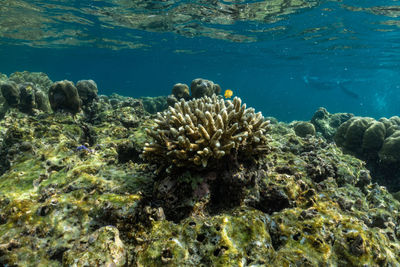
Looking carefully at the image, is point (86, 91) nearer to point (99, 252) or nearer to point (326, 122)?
point (99, 252)

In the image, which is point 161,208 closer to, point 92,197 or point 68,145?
point 92,197

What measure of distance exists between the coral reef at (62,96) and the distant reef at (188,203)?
2.75 meters

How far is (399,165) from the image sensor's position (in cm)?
754

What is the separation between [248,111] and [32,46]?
49068 millimetres

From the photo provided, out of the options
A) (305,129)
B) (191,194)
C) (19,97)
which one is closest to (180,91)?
(305,129)

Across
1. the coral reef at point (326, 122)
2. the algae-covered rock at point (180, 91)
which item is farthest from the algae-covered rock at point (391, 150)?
the algae-covered rock at point (180, 91)

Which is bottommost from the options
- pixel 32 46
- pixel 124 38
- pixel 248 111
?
pixel 32 46

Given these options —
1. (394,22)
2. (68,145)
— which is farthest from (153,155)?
(394,22)

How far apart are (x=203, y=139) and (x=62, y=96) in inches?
275

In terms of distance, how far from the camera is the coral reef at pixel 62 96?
7.75 m

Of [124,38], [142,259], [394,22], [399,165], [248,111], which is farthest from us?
[124,38]

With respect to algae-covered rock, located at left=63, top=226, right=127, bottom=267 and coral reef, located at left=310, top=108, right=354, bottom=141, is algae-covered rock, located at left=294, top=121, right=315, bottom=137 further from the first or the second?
algae-covered rock, located at left=63, top=226, right=127, bottom=267

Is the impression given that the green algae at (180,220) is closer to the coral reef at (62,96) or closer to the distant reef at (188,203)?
the distant reef at (188,203)

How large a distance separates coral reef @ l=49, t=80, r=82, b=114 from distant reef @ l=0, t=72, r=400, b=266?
275 centimetres
